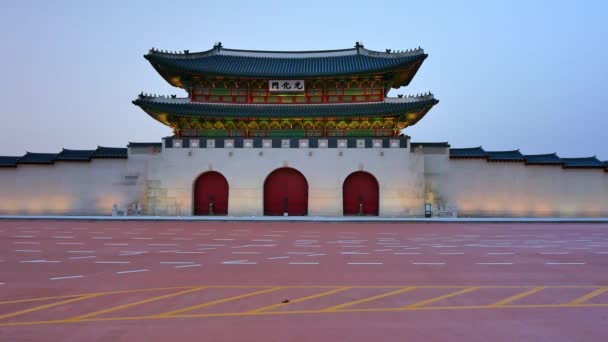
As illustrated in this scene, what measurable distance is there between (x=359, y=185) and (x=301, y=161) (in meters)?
4.60

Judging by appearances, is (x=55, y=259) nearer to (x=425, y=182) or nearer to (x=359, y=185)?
(x=359, y=185)

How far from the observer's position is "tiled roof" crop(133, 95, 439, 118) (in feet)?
83.2

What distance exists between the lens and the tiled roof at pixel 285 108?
83.2 ft

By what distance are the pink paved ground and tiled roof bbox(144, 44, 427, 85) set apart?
610 inches

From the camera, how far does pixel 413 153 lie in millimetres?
25328

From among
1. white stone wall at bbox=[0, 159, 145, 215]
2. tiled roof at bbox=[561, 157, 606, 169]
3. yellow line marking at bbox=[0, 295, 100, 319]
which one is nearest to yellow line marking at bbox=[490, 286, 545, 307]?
yellow line marking at bbox=[0, 295, 100, 319]

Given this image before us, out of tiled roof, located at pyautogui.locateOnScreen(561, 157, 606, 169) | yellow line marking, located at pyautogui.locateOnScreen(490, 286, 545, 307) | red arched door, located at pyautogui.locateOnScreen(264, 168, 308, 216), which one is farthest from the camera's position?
red arched door, located at pyautogui.locateOnScreen(264, 168, 308, 216)

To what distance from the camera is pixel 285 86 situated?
2758 centimetres

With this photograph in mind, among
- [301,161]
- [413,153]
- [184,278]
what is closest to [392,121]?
[413,153]

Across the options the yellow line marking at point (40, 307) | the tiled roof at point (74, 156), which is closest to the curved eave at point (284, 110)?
the tiled roof at point (74, 156)

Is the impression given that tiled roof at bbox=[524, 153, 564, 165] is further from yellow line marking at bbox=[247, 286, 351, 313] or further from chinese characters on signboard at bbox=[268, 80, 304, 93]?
yellow line marking at bbox=[247, 286, 351, 313]

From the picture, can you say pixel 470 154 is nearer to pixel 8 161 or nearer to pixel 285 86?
pixel 285 86

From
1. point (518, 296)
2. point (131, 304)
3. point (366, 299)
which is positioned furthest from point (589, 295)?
point (131, 304)

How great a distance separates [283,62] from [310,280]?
85.1ft
